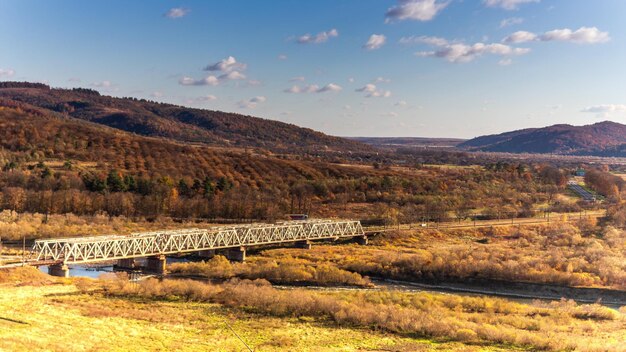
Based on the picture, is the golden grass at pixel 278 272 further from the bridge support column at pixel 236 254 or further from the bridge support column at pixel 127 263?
the bridge support column at pixel 236 254

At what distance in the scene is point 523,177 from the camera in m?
168

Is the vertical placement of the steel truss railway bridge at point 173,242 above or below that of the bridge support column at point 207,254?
above

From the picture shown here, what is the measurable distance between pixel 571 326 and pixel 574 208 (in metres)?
86.0

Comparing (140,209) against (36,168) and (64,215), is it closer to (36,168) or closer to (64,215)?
(64,215)

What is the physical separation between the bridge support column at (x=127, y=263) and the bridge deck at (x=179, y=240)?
3.75 ft

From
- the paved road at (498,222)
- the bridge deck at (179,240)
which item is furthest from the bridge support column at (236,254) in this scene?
the paved road at (498,222)

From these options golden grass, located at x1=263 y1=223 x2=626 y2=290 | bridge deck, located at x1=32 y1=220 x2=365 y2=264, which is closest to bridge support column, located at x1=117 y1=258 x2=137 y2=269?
bridge deck, located at x1=32 y1=220 x2=365 y2=264

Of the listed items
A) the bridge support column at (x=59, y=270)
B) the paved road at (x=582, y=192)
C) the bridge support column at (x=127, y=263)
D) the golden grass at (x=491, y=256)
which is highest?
the paved road at (x=582, y=192)

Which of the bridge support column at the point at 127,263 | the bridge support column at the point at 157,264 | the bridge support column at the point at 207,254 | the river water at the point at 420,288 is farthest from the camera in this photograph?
the bridge support column at the point at 207,254

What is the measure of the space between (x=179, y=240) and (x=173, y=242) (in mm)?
1712

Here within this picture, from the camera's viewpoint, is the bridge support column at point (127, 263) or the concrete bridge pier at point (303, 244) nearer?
the bridge support column at point (127, 263)

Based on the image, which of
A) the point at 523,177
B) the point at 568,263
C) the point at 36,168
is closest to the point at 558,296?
the point at 568,263

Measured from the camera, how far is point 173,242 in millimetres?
65750

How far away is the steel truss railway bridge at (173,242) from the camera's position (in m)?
53.7
